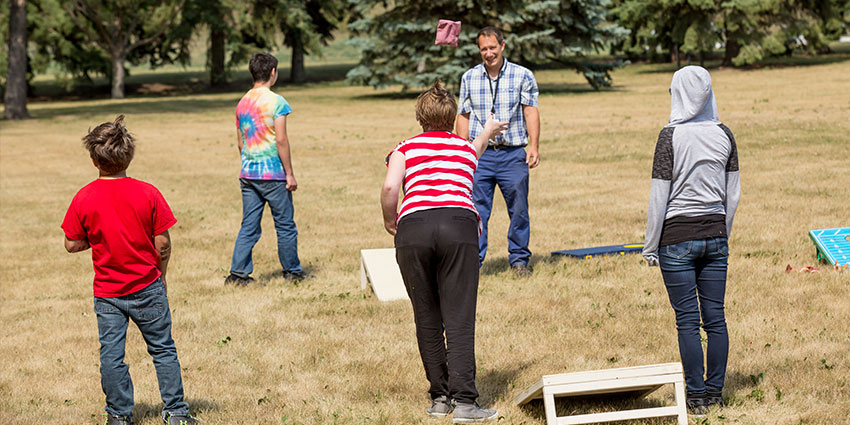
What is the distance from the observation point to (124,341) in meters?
5.02

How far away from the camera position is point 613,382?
4668 millimetres

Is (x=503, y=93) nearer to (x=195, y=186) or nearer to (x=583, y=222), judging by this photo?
(x=583, y=222)

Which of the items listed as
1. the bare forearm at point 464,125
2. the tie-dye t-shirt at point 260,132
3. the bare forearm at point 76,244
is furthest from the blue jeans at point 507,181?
the bare forearm at point 76,244

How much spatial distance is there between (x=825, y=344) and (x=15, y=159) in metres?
21.4

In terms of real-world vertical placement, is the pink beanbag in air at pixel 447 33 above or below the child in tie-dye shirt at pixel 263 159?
above

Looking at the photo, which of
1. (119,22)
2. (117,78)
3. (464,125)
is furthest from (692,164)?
(117,78)

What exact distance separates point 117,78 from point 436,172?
50.5 metres

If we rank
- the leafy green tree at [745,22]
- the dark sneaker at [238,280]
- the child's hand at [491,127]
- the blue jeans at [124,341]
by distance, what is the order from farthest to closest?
the leafy green tree at [745,22] < the dark sneaker at [238,280] < the child's hand at [491,127] < the blue jeans at [124,341]

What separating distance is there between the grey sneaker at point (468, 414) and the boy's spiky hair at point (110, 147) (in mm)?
2196

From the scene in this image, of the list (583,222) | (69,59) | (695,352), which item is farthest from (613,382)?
(69,59)

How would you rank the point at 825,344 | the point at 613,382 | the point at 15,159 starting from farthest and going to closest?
the point at 15,159 → the point at 825,344 → the point at 613,382

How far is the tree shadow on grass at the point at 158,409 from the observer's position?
18.3 ft

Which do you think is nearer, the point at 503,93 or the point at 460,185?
the point at 460,185

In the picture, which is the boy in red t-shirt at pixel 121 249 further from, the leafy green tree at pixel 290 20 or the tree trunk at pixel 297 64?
the tree trunk at pixel 297 64
